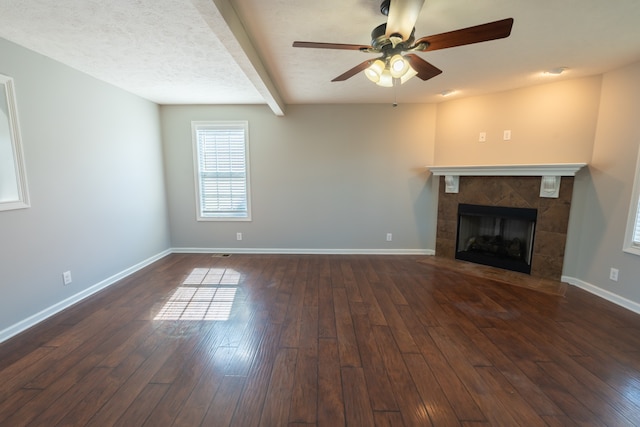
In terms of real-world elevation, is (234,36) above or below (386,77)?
above

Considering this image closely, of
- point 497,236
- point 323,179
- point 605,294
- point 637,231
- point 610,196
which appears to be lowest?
point 605,294

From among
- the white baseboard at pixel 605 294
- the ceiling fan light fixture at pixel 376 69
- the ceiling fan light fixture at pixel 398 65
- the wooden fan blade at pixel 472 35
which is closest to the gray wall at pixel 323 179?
the white baseboard at pixel 605 294

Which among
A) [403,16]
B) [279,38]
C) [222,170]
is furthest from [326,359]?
[222,170]

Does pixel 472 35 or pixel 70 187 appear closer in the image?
pixel 472 35

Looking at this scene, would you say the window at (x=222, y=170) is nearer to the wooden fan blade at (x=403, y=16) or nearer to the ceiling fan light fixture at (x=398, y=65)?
the ceiling fan light fixture at (x=398, y=65)

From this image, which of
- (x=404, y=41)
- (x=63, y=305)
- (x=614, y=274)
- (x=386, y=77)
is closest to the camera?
(x=404, y=41)

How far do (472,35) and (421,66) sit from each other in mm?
441

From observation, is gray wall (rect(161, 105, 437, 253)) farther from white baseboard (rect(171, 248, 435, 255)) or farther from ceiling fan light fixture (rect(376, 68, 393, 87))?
ceiling fan light fixture (rect(376, 68, 393, 87))

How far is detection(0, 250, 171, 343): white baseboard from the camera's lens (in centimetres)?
224

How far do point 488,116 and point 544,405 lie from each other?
360cm

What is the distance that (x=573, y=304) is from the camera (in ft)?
9.24

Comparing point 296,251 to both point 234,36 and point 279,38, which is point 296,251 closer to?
point 279,38

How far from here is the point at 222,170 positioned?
14.8ft

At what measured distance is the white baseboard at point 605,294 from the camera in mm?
2703
